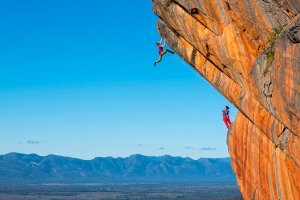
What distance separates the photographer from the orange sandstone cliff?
17.0m

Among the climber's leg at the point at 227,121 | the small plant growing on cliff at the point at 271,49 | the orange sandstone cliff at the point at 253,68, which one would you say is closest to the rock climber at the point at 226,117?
the climber's leg at the point at 227,121

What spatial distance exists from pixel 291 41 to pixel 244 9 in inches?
137

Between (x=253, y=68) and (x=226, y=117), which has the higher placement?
(x=226, y=117)

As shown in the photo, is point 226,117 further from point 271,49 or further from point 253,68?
point 271,49

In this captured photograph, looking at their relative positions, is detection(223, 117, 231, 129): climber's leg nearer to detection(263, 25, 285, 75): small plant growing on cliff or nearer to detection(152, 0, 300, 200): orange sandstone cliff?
detection(152, 0, 300, 200): orange sandstone cliff

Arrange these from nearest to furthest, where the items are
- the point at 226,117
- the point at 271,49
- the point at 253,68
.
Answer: the point at 271,49
the point at 253,68
the point at 226,117

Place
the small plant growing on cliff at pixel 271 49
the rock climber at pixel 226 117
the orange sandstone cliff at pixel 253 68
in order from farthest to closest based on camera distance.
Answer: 1. the rock climber at pixel 226 117
2. the small plant growing on cliff at pixel 271 49
3. the orange sandstone cliff at pixel 253 68

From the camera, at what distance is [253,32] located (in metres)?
19.7

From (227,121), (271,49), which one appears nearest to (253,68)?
(271,49)

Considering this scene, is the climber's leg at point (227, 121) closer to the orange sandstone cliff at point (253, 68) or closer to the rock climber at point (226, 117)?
the rock climber at point (226, 117)

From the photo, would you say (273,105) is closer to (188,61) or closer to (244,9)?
(244,9)

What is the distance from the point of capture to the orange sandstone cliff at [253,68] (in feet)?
55.7

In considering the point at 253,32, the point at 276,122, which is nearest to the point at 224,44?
the point at 253,32

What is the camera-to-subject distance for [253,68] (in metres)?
19.8
